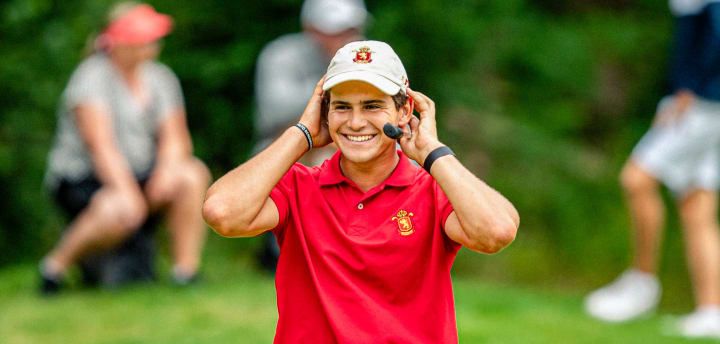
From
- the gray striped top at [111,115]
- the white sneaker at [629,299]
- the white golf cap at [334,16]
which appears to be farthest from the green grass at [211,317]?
the white golf cap at [334,16]

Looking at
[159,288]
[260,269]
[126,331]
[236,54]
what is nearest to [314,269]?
[126,331]

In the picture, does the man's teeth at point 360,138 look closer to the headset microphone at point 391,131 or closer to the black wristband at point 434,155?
the headset microphone at point 391,131

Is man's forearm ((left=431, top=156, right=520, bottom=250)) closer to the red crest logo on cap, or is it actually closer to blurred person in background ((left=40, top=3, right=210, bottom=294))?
the red crest logo on cap

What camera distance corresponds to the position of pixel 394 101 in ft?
11.2

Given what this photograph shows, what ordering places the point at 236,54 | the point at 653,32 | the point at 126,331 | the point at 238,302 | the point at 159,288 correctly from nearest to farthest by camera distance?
the point at 126,331, the point at 238,302, the point at 159,288, the point at 236,54, the point at 653,32

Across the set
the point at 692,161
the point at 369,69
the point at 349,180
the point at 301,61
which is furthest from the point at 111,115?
the point at 369,69

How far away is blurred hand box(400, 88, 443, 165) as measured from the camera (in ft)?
11.2

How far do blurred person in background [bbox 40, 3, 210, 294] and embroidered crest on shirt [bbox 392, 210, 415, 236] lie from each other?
3.49 meters

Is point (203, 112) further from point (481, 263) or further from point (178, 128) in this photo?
point (481, 263)

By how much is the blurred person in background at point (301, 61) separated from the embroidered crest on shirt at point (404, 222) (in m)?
3.51

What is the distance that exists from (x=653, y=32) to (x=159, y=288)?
21.5 feet

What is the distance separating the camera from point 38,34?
7348 mm

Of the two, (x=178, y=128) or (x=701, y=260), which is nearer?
(x=701, y=260)

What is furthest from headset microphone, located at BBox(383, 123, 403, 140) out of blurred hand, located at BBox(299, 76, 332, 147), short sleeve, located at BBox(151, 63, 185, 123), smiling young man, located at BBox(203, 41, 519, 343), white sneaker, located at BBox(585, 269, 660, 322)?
short sleeve, located at BBox(151, 63, 185, 123)
